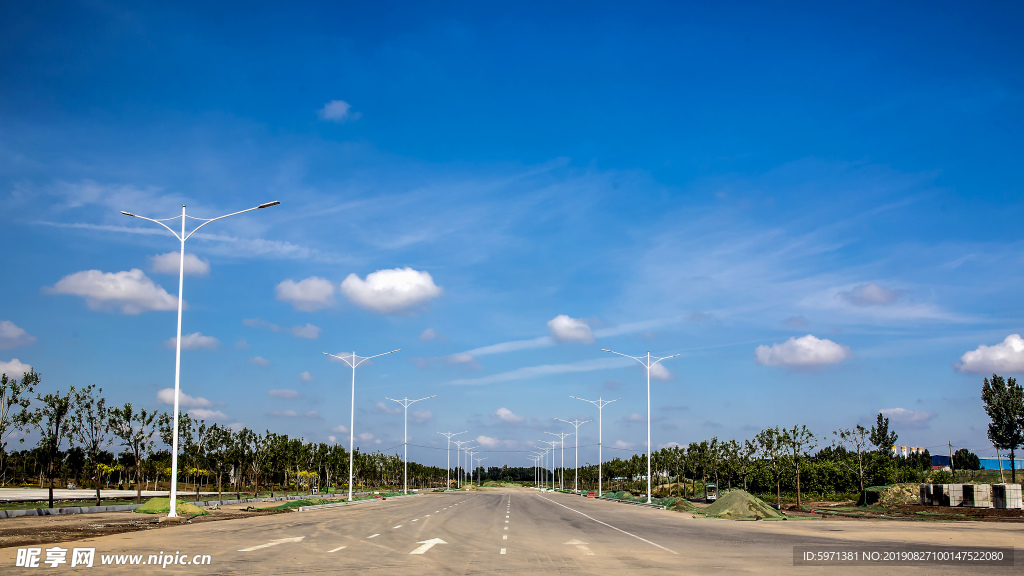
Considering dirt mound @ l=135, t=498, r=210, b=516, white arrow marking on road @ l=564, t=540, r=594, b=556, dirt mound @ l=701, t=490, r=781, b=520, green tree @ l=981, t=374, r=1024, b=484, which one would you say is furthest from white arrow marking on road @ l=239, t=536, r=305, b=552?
green tree @ l=981, t=374, r=1024, b=484

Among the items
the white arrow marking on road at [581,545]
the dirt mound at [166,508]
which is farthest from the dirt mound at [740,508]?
the dirt mound at [166,508]

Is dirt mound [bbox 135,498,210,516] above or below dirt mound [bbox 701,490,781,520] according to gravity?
above

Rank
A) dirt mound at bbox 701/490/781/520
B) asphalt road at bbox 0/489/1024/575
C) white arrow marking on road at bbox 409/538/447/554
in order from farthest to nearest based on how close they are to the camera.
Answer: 1. dirt mound at bbox 701/490/781/520
2. white arrow marking on road at bbox 409/538/447/554
3. asphalt road at bbox 0/489/1024/575

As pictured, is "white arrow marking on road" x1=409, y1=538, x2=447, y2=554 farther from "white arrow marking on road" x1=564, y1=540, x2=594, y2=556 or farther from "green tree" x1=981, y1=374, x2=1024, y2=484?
"green tree" x1=981, y1=374, x2=1024, y2=484

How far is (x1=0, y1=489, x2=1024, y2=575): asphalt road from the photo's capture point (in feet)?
52.0

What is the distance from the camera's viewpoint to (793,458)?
53031mm

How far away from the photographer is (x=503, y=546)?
21656 mm

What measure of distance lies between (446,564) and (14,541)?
38.8ft

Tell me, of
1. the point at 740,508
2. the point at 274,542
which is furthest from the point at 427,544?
the point at 740,508

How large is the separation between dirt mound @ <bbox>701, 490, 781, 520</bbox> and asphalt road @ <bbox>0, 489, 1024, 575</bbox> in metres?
6.27

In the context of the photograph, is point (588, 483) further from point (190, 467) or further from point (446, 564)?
point (446, 564)

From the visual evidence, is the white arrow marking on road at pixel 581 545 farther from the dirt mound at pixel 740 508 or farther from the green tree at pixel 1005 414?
the green tree at pixel 1005 414

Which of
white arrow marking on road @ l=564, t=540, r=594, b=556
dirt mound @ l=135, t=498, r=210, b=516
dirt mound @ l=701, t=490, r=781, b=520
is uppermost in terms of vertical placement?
white arrow marking on road @ l=564, t=540, r=594, b=556

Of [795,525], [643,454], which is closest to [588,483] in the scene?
[643,454]
